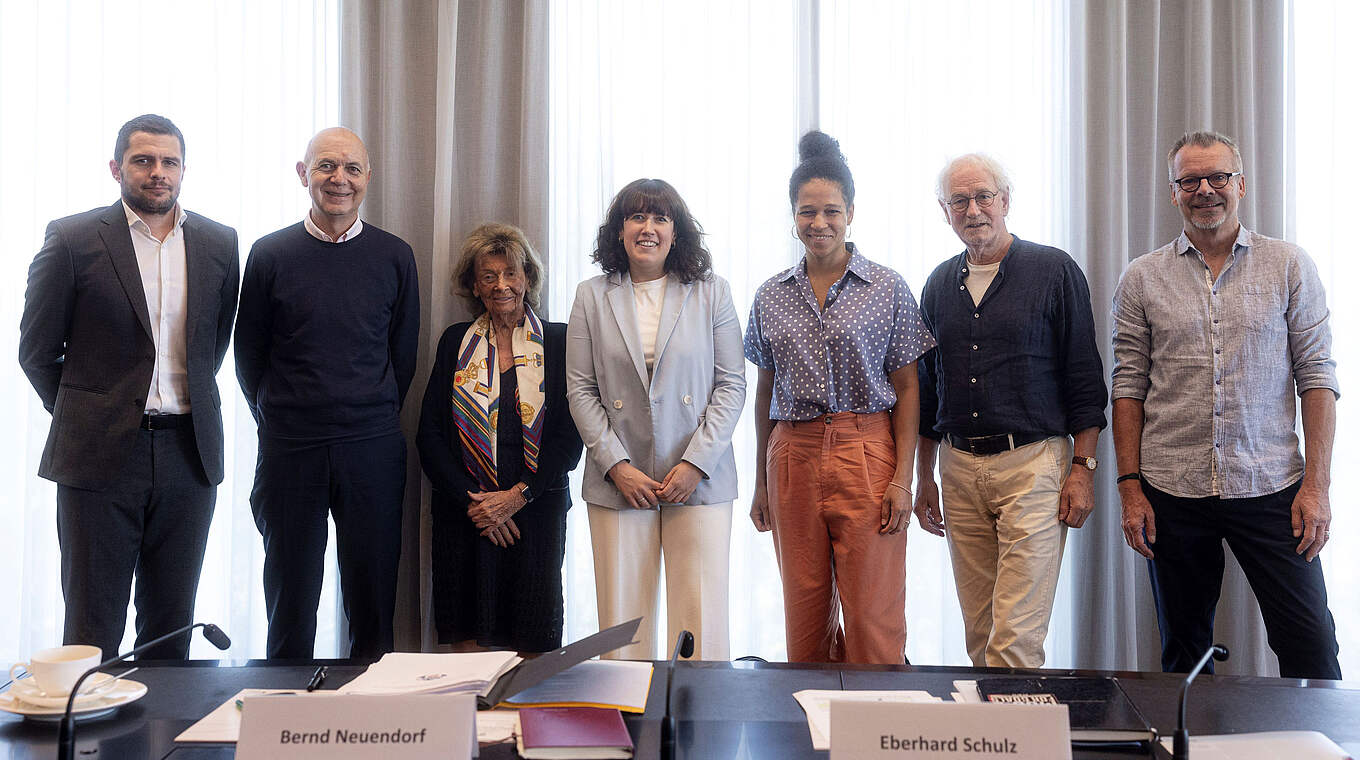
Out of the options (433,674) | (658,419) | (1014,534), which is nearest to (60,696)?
(433,674)

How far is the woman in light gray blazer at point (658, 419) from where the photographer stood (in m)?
2.67

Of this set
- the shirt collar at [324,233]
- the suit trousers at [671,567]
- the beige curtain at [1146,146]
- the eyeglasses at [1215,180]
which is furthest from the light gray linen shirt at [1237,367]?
the shirt collar at [324,233]

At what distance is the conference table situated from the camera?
4.13 feet

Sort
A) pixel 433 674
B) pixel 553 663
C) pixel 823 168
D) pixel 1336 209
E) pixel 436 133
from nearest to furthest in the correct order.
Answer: pixel 553 663, pixel 433 674, pixel 823 168, pixel 1336 209, pixel 436 133

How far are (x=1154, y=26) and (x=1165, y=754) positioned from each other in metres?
2.76

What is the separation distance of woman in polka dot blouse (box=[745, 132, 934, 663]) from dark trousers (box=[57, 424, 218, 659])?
1.65 m

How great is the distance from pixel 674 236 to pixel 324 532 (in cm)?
137

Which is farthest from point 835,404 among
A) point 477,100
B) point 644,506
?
point 477,100

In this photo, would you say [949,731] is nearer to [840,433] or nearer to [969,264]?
[840,433]

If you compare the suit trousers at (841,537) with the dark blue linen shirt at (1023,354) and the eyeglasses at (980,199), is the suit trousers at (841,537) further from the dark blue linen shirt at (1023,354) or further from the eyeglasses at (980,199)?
the eyeglasses at (980,199)

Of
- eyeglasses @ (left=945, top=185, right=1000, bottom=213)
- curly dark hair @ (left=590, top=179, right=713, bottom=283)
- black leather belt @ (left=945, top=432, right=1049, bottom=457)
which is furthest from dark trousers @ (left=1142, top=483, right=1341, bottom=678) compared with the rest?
curly dark hair @ (left=590, top=179, right=713, bottom=283)

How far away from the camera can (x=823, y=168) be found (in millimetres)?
2600

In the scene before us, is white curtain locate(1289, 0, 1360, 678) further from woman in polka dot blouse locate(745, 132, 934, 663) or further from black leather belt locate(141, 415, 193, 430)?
black leather belt locate(141, 415, 193, 430)

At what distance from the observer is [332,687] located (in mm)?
1475
